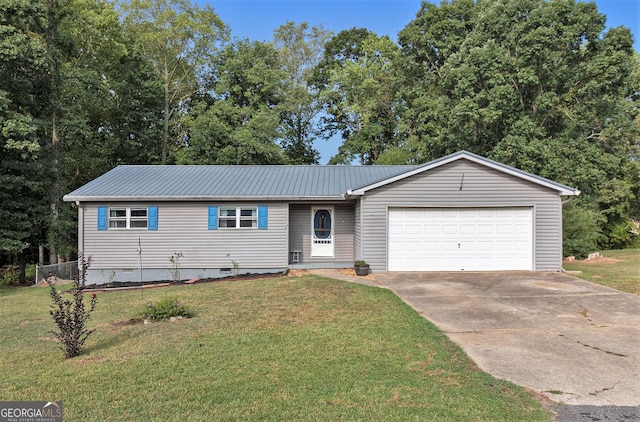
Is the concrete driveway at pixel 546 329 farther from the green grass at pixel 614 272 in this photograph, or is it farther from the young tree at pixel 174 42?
the young tree at pixel 174 42

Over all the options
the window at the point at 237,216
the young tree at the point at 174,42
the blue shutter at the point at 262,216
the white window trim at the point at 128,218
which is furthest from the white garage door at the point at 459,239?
the young tree at the point at 174,42

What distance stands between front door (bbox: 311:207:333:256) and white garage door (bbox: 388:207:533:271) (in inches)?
103

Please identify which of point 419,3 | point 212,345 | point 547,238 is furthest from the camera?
point 419,3

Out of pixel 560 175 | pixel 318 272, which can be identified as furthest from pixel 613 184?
pixel 318 272

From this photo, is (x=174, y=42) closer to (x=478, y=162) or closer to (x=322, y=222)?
(x=322, y=222)

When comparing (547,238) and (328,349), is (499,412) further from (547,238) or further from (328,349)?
(547,238)

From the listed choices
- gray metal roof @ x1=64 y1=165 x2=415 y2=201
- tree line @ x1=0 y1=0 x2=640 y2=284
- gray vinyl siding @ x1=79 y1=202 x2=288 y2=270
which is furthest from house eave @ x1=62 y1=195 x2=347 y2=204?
tree line @ x1=0 y1=0 x2=640 y2=284

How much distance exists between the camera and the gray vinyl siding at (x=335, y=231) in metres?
13.5

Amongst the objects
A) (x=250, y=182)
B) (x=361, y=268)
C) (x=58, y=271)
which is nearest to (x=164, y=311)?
(x=361, y=268)

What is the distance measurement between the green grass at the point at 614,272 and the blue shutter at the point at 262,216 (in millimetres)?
9926

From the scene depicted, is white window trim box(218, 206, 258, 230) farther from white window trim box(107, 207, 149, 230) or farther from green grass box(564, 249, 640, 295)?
green grass box(564, 249, 640, 295)

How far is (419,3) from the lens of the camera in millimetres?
25094

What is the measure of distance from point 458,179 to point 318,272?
17.8 ft

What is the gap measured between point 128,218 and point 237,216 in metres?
3.75
